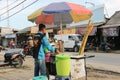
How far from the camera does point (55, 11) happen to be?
9.29m

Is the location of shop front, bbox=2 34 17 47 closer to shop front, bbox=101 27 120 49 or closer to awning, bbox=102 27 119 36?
shop front, bbox=101 27 120 49

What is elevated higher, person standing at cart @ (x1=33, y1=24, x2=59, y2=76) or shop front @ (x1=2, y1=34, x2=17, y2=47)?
shop front @ (x1=2, y1=34, x2=17, y2=47)

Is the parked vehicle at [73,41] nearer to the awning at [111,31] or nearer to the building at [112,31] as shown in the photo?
the building at [112,31]

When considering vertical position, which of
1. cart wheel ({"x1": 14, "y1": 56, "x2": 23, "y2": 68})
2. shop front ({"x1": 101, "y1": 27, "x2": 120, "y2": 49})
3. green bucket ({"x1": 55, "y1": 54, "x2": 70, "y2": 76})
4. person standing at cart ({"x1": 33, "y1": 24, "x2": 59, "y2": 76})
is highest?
shop front ({"x1": 101, "y1": 27, "x2": 120, "y2": 49})

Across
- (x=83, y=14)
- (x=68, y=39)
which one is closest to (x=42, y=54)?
(x=83, y=14)

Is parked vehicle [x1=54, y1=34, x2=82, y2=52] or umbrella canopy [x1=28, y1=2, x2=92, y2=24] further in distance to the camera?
parked vehicle [x1=54, y1=34, x2=82, y2=52]

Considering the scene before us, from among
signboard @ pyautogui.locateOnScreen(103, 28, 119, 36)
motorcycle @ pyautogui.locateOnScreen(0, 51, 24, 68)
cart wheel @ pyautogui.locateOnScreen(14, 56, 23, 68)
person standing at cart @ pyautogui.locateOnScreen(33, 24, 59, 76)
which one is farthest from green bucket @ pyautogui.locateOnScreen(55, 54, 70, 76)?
signboard @ pyautogui.locateOnScreen(103, 28, 119, 36)

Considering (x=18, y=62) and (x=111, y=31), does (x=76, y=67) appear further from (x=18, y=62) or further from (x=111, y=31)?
(x=111, y=31)

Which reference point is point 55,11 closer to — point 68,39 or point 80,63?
point 80,63

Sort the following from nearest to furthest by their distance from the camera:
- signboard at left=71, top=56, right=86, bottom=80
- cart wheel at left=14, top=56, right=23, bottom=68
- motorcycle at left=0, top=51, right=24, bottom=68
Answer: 1. signboard at left=71, top=56, right=86, bottom=80
2. motorcycle at left=0, top=51, right=24, bottom=68
3. cart wheel at left=14, top=56, right=23, bottom=68

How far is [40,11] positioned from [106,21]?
27967 mm

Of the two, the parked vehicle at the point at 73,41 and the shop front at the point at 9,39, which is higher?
the shop front at the point at 9,39

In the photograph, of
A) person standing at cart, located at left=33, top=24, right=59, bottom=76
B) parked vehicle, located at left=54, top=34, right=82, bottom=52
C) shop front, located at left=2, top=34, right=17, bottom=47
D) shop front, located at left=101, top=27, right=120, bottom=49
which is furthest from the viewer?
shop front, located at left=2, top=34, right=17, bottom=47

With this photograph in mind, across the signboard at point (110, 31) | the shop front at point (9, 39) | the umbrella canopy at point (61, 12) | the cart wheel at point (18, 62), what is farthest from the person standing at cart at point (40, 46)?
the shop front at point (9, 39)
